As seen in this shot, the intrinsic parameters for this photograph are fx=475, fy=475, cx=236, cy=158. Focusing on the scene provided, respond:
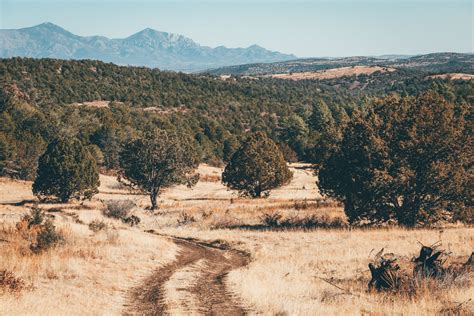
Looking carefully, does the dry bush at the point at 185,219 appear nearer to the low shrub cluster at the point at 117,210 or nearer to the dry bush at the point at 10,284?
the low shrub cluster at the point at 117,210

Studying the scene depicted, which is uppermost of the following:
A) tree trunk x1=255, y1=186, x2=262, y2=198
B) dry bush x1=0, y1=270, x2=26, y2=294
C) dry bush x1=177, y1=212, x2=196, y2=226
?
dry bush x1=0, y1=270, x2=26, y2=294

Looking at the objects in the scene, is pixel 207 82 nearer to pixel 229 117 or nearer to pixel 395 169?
pixel 229 117

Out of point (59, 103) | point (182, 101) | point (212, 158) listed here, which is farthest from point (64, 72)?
point (212, 158)

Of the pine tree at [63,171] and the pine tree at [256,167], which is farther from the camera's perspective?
the pine tree at [256,167]

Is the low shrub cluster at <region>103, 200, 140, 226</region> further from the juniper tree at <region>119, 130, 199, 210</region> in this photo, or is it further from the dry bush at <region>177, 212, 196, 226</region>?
the juniper tree at <region>119, 130, 199, 210</region>

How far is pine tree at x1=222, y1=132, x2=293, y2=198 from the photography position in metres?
54.4

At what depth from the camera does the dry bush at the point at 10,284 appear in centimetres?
1224

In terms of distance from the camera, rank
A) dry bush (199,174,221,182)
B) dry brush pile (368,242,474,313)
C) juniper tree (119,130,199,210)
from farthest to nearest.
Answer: dry bush (199,174,221,182) < juniper tree (119,130,199,210) < dry brush pile (368,242,474,313)

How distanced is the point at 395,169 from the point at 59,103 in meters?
99.9

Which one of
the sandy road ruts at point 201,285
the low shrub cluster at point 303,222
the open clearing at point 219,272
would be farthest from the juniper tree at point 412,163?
the sandy road ruts at point 201,285

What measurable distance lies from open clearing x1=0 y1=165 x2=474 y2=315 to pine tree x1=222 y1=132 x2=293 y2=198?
22045 mm

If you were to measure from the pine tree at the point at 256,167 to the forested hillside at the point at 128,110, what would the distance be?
29.7 metres

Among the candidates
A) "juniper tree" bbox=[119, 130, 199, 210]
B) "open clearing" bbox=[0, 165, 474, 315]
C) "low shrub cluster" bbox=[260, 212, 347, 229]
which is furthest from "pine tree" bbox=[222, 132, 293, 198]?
"open clearing" bbox=[0, 165, 474, 315]

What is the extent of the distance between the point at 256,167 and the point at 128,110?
6678 centimetres
